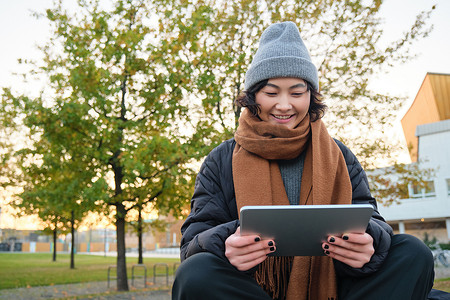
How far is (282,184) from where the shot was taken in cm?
215

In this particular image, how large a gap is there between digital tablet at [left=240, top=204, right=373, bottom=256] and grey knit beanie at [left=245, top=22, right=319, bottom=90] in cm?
98

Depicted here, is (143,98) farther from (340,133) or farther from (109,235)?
(109,235)

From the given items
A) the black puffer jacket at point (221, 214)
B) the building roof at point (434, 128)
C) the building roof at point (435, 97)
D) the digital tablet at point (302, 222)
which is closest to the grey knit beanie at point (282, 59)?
the black puffer jacket at point (221, 214)

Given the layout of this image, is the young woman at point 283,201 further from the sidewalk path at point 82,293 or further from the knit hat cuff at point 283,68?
the sidewalk path at point 82,293

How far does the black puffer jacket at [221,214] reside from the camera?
5.52 ft

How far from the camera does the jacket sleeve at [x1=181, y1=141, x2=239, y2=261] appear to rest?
171 cm

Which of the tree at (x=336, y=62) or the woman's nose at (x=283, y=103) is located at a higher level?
the tree at (x=336, y=62)

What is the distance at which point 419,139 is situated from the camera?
37781 millimetres

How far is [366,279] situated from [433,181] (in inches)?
1502

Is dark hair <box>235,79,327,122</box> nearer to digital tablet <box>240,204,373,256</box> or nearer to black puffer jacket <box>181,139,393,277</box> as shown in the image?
black puffer jacket <box>181,139,393,277</box>

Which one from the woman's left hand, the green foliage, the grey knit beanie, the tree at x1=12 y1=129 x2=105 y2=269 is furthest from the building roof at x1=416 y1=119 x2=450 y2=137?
the woman's left hand

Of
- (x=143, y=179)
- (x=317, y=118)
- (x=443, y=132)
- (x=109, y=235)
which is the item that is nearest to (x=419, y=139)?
(x=443, y=132)

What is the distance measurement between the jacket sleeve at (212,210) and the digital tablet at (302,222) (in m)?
0.18

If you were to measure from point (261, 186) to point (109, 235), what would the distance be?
278 ft
